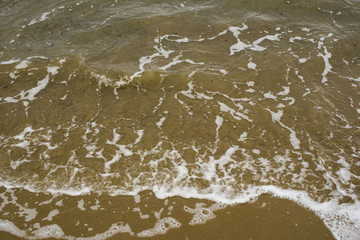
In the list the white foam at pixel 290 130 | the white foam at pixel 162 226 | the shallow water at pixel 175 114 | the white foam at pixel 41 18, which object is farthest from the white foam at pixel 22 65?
the white foam at pixel 290 130

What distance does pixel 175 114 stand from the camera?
631 centimetres

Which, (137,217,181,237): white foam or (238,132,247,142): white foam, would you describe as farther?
(238,132,247,142): white foam

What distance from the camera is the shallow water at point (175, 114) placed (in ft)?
15.1

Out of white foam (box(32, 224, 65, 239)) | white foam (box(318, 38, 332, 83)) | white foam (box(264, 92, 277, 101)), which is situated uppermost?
white foam (box(318, 38, 332, 83))

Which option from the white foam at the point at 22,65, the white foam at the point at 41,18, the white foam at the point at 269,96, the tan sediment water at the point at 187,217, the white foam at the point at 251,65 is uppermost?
the white foam at the point at 41,18

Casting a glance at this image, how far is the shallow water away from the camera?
15.1ft

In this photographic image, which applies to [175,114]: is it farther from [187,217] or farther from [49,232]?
[49,232]

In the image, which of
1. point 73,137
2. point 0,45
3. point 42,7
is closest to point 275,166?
point 73,137

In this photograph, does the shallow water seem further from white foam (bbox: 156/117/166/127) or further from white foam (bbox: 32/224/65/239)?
white foam (bbox: 156/117/166/127)

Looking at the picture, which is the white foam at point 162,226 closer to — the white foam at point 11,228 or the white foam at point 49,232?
the white foam at point 49,232

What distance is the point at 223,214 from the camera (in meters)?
4.35

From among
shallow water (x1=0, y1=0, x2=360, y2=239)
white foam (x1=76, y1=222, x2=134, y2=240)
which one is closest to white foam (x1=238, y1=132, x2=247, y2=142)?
shallow water (x1=0, y1=0, x2=360, y2=239)

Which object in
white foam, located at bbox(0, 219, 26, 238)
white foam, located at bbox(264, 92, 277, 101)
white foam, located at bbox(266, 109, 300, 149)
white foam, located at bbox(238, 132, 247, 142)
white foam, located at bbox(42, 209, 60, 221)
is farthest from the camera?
white foam, located at bbox(264, 92, 277, 101)

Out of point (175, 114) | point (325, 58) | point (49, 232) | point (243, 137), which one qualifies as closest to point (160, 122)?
point (175, 114)
